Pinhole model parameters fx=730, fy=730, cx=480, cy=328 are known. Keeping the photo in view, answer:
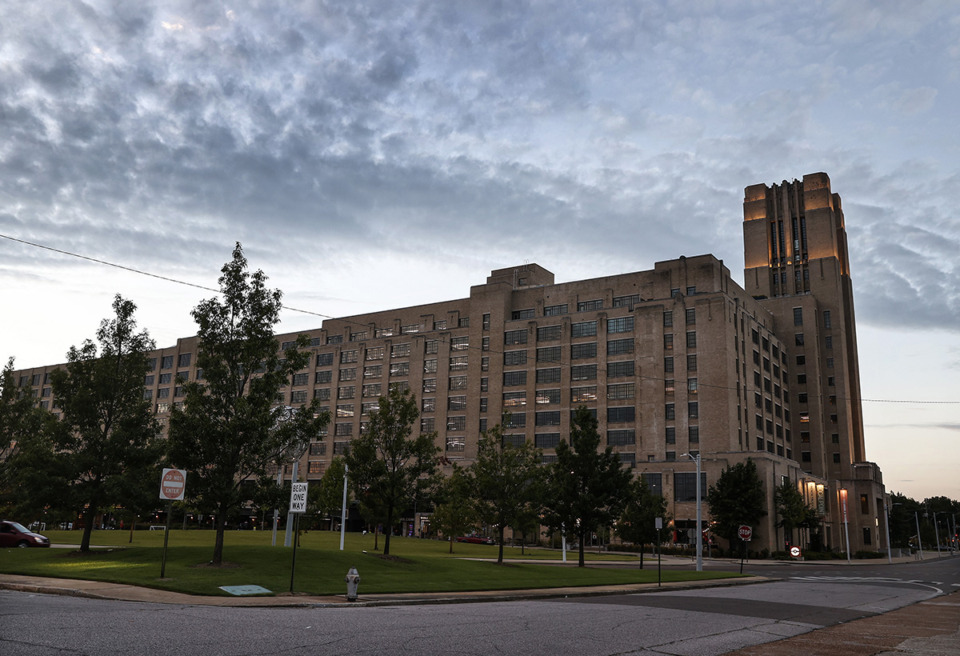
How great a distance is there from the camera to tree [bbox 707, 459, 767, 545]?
74.3 meters

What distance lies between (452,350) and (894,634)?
99503 millimetres

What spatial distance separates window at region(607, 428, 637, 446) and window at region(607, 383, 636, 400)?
4395 millimetres

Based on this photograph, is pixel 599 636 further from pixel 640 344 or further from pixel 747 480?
pixel 640 344

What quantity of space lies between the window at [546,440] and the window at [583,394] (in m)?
5.51

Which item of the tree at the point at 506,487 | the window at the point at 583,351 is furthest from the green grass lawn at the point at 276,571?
the window at the point at 583,351

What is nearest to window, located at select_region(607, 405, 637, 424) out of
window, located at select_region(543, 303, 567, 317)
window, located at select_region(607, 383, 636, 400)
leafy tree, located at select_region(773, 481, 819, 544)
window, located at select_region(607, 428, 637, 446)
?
window, located at select_region(607, 428, 637, 446)

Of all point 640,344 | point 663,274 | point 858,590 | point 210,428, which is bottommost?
point 858,590

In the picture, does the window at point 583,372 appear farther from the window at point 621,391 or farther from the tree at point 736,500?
the tree at point 736,500

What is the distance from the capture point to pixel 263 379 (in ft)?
90.7

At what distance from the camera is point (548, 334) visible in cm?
10531

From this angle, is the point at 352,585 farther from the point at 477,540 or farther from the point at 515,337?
the point at 515,337

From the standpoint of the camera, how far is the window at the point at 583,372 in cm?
9969

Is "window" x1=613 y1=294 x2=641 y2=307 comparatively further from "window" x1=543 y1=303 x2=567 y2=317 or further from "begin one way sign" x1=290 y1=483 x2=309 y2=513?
"begin one way sign" x1=290 y1=483 x2=309 y2=513

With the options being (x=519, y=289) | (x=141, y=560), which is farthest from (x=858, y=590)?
(x=519, y=289)
